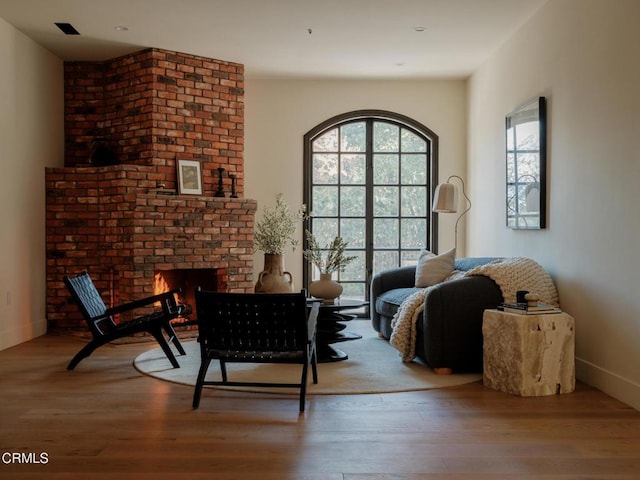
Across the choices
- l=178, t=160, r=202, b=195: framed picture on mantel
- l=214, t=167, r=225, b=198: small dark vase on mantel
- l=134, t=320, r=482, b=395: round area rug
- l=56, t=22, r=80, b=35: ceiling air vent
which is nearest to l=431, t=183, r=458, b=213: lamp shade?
l=134, t=320, r=482, b=395: round area rug

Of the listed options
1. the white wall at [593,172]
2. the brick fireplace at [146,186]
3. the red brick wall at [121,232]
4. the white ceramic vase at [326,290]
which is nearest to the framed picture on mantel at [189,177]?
the brick fireplace at [146,186]

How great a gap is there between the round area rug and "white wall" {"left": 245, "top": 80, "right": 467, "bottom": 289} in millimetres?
2662

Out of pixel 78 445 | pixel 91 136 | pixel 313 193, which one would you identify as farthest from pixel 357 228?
pixel 78 445

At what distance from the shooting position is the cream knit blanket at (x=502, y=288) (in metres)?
4.86

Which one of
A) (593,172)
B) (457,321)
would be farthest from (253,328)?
(593,172)

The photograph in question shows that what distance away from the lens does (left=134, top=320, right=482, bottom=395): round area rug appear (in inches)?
175

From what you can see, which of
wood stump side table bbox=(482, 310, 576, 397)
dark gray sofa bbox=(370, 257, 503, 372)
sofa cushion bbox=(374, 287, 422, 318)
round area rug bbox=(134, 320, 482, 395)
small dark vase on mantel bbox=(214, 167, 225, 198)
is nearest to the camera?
wood stump side table bbox=(482, 310, 576, 397)

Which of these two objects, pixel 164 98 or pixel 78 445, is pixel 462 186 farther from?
pixel 78 445

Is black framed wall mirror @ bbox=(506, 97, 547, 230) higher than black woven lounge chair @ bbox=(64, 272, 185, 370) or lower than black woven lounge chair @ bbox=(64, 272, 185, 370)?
higher

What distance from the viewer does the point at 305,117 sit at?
26.1ft

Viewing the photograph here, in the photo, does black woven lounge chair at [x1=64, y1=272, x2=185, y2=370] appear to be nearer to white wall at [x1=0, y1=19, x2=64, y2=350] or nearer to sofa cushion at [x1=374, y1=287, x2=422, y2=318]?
white wall at [x1=0, y1=19, x2=64, y2=350]

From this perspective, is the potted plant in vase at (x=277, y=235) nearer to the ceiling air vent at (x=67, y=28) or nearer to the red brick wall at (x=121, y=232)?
the red brick wall at (x=121, y=232)

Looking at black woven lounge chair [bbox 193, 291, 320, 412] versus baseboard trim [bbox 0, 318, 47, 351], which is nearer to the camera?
black woven lounge chair [bbox 193, 291, 320, 412]

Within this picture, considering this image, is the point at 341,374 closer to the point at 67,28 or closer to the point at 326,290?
the point at 326,290
